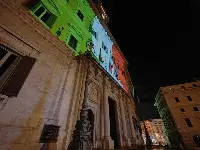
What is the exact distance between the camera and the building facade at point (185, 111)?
2816 cm

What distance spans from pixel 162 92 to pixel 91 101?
31.1 meters

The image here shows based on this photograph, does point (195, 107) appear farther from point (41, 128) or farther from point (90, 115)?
point (41, 128)

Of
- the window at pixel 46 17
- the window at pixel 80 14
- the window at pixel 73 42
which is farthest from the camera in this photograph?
the window at pixel 80 14

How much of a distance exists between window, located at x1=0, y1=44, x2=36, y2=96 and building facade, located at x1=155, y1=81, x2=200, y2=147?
3183 cm

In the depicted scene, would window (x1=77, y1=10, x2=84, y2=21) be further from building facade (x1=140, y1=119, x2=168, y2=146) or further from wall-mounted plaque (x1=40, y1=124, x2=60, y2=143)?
building facade (x1=140, y1=119, x2=168, y2=146)

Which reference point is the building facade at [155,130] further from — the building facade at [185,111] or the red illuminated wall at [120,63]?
the red illuminated wall at [120,63]

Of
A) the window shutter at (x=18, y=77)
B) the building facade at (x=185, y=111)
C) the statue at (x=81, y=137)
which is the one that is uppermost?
the building facade at (x=185, y=111)

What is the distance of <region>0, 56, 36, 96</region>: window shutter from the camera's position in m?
5.85

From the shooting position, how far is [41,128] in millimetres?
6805

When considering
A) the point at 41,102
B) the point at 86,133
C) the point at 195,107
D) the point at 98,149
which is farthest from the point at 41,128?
the point at 195,107

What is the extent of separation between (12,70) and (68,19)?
8776mm

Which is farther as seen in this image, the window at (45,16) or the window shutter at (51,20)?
the window shutter at (51,20)

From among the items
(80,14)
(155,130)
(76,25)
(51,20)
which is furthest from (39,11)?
(155,130)

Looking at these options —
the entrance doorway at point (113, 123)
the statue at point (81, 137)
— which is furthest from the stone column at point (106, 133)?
the statue at point (81, 137)
